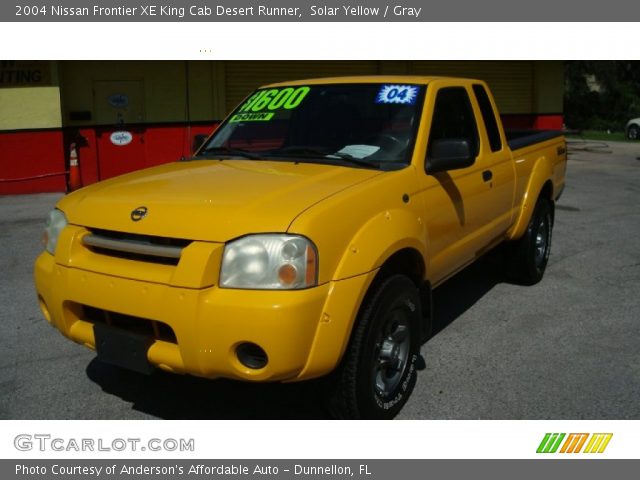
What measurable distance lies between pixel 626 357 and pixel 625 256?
10.1ft

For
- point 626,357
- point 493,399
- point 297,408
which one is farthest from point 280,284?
point 626,357

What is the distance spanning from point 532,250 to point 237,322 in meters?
3.91

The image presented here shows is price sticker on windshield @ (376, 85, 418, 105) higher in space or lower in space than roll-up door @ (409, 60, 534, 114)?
lower

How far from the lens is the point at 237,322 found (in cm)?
279

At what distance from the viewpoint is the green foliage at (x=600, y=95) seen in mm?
32562

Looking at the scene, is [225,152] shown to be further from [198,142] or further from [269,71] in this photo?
[269,71]

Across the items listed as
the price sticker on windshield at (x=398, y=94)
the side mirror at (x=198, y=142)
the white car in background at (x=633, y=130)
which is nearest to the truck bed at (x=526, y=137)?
the price sticker on windshield at (x=398, y=94)

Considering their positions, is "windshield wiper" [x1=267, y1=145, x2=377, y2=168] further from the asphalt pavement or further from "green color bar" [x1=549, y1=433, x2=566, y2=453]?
"green color bar" [x1=549, y1=433, x2=566, y2=453]

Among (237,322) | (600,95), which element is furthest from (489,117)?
(600,95)

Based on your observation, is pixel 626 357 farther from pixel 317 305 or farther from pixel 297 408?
pixel 317 305

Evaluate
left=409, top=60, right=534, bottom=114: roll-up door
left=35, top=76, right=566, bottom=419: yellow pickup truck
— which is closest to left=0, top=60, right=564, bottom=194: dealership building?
left=409, top=60, right=534, bottom=114: roll-up door

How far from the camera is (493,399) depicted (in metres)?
3.84

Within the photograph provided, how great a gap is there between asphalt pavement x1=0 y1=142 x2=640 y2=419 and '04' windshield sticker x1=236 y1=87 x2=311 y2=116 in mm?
1897

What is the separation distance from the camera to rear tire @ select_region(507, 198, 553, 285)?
588cm
